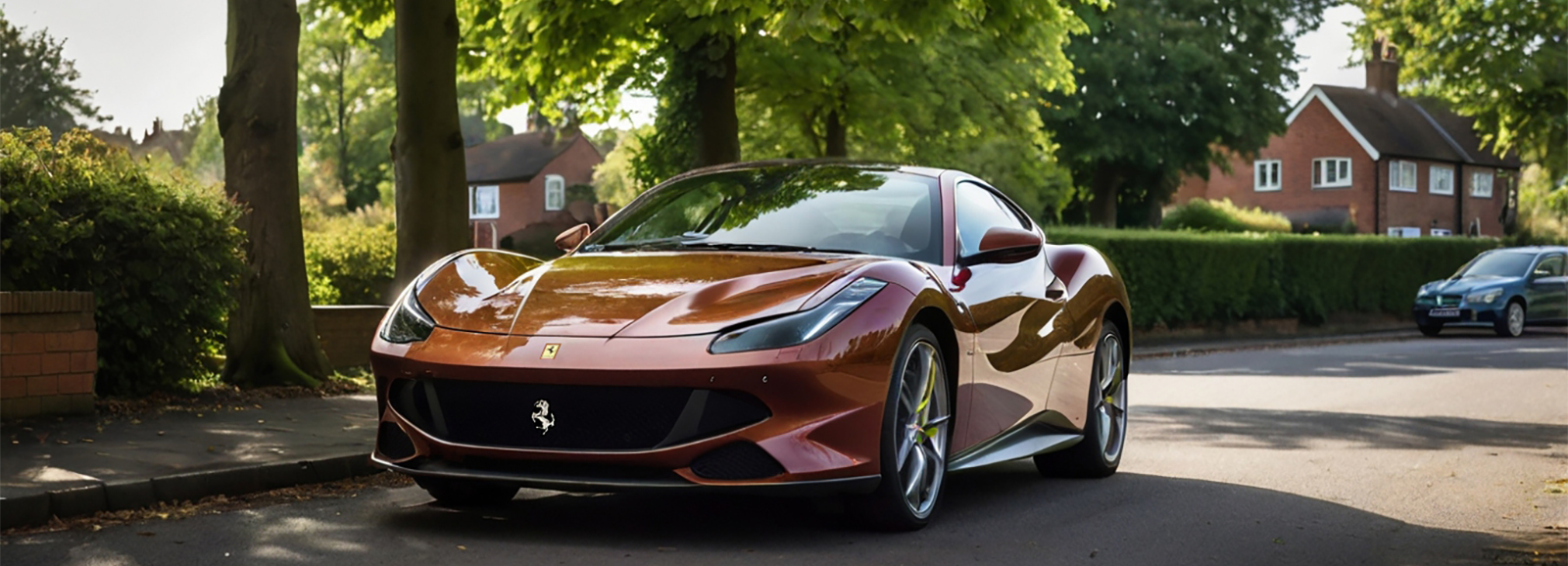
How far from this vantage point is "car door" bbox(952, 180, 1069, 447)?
6.79m

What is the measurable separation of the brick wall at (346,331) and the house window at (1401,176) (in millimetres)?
60853

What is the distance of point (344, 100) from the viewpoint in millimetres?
76500

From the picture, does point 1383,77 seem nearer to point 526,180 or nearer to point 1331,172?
point 1331,172

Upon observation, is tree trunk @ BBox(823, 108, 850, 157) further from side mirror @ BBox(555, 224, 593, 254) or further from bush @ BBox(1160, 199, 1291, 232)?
bush @ BBox(1160, 199, 1291, 232)

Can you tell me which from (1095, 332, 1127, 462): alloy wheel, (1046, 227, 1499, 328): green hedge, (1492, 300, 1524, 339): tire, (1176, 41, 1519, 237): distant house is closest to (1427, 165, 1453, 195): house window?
(1176, 41, 1519, 237): distant house

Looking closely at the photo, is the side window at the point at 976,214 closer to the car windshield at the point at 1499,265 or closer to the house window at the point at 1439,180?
the car windshield at the point at 1499,265

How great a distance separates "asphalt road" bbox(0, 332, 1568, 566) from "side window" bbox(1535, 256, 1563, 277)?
70.5 feet

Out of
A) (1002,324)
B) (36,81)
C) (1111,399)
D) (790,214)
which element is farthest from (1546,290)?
(36,81)

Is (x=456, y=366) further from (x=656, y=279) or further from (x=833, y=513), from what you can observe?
(x=833, y=513)

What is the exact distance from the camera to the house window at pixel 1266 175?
72.1 m

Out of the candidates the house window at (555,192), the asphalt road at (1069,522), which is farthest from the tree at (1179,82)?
the asphalt road at (1069,522)

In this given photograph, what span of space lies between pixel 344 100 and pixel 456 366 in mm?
73777

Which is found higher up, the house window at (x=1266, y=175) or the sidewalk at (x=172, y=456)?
the house window at (x=1266, y=175)

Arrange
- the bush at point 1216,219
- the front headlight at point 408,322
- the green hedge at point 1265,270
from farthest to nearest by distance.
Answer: the bush at point 1216,219
the green hedge at point 1265,270
the front headlight at point 408,322
